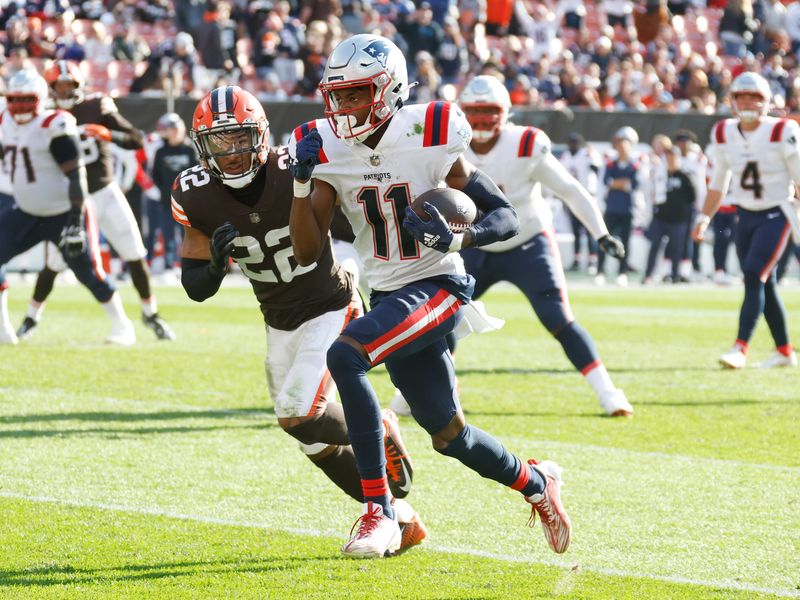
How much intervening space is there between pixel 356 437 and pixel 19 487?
5.52 ft

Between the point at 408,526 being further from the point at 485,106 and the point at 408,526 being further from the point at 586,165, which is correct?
the point at 586,165

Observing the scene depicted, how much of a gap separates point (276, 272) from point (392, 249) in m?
0.55

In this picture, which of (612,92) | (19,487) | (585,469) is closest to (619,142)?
(612,92)

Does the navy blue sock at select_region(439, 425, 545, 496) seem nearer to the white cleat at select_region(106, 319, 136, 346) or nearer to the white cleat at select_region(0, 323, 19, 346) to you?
the white cleat at select_region(106, 319, 136, 346)

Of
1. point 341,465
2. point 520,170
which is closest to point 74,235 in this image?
point 520,170

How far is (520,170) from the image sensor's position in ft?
20.9

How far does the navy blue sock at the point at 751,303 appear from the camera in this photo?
A: 308 inches

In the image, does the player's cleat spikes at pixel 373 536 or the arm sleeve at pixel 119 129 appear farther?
the arm sleeve at pixel 119 129

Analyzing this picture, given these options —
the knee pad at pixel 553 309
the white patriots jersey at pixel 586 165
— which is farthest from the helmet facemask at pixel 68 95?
the white patriots jersey at pixel 586 165

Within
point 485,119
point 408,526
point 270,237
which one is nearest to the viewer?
point 408,526

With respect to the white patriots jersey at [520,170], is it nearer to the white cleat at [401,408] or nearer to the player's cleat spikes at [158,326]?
the white cleat at [401,408]

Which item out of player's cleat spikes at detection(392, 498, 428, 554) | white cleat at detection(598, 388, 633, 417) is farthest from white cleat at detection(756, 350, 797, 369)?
player's cleat spikes at detection(392, 498, 428, 554)

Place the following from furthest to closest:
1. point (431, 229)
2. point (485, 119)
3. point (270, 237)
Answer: point (485, 119), point (270, 237), point (431, 229)

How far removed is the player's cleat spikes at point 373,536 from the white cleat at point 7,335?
5.81 m
